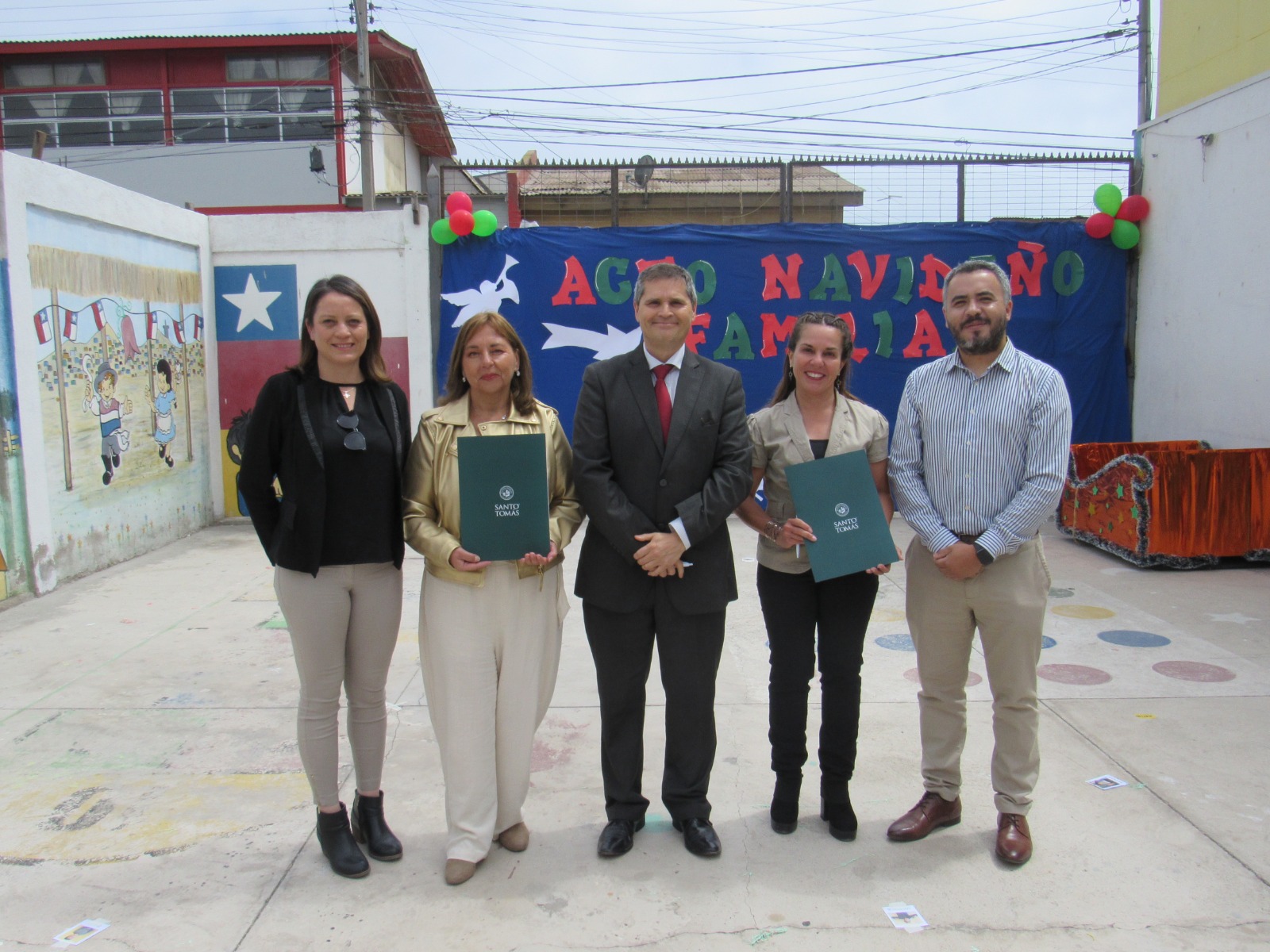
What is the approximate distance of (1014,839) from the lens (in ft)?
8.82

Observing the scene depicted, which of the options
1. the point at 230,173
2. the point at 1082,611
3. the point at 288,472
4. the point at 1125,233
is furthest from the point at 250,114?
the point at 288,472

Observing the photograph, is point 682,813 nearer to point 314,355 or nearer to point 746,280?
point 314,355

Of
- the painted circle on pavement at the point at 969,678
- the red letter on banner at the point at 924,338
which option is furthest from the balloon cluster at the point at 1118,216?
the painted circle on pavement at the point at 969,678

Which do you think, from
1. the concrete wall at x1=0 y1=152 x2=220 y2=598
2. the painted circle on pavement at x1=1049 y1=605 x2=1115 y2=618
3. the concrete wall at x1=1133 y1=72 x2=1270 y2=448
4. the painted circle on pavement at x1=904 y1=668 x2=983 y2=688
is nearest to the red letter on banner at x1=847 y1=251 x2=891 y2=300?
the concrete wall at x1=1133 y1=72 x2=1270 y2=448

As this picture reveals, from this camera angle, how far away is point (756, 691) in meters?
4.23

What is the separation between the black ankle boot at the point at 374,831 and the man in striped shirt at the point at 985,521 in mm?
1516

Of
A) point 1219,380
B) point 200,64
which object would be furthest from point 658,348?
point 200,64

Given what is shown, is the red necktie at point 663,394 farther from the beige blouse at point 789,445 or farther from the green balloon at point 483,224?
the green balloon at point 483,224

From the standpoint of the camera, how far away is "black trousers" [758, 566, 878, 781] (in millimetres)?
2764

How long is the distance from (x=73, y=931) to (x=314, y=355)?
1.66 meters

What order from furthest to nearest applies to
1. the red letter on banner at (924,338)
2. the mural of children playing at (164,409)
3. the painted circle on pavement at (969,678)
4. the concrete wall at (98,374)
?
the red letter on banner at (924,338)
the mural of children playing at (164,409)
the concrete wall at (98,374)
the painted circle on pavement at (969,678)

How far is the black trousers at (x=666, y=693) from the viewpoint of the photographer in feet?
8.96

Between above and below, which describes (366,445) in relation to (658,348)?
below

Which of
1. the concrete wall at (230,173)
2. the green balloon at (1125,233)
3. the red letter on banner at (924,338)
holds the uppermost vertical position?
the concrete wall at (230,173)
